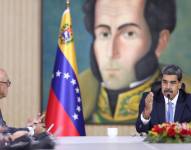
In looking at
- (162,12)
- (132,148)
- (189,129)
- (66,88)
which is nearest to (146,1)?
(162,12)

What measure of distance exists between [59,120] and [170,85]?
1472 millimetres

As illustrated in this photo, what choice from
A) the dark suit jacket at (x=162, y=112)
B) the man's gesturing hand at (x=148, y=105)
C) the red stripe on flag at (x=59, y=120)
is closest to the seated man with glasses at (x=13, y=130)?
the man's gesturing hand at (x=148, y=105)

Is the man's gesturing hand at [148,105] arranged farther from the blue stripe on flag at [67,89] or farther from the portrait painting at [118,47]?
the portrait painting at [118,47]

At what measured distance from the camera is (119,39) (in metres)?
4.68

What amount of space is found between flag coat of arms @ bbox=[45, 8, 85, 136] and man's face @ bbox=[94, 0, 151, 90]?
15.9 inches

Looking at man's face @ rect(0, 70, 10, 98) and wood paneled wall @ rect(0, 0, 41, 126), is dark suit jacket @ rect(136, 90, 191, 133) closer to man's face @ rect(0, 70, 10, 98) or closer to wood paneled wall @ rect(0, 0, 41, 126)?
man's face @ rect(0, 70, 10, 98)

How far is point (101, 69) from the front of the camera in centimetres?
468

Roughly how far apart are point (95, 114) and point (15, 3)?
1.46 meters

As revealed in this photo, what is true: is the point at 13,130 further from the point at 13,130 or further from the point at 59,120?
the point at 59,120

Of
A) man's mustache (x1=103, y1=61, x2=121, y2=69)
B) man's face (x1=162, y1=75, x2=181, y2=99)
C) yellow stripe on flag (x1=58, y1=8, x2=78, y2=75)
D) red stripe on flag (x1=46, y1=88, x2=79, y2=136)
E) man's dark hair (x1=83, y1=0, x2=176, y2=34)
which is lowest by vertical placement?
red stripe on flag (x1=46, y1=88, x2=79, y2=136)

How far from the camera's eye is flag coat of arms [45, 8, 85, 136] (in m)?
4.25

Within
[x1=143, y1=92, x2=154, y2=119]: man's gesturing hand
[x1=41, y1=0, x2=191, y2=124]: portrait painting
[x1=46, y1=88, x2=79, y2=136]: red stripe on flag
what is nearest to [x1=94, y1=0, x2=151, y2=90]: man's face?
[x1=41, y1=0, x2=191, y2=124]: portrait painting

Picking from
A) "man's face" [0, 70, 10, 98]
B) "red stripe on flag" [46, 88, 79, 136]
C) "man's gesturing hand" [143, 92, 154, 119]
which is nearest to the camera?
"man's face" [0, 70, 10, 98]

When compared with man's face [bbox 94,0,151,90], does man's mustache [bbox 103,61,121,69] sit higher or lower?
lower
